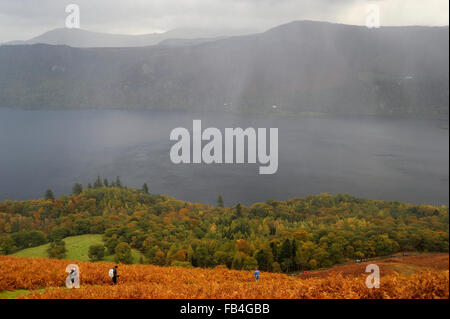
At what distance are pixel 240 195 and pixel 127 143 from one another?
68.3 meters

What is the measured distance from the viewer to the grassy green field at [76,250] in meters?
25.3

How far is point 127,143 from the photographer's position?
395 feet

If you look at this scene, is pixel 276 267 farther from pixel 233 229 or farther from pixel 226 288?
pixel 233 229

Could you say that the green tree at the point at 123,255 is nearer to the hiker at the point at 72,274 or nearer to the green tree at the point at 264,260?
the green tree at the point at 264,260

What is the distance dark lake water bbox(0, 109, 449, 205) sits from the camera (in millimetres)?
69750

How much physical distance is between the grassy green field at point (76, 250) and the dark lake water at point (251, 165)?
134 feet

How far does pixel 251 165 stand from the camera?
96.9 m

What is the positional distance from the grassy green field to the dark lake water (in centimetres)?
4072

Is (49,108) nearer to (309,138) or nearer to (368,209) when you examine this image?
(309,138)

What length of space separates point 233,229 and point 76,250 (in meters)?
18.8

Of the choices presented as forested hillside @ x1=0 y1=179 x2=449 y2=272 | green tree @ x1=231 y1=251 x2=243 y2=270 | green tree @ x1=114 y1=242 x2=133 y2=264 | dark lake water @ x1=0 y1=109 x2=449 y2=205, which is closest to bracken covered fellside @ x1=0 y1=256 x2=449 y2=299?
green tree @ x1=231 y1=251 x2=243 y2=270

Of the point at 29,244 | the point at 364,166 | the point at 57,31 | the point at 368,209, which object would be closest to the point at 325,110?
the point at 364,166

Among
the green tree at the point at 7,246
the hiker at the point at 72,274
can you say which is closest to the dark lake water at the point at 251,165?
the green tree at the point at 7,246

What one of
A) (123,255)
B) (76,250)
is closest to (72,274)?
(123,255)
